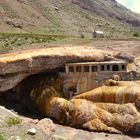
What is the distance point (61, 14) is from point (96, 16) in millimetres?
29997

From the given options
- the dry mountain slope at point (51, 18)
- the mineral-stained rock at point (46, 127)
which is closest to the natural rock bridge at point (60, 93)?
the mineral-stained rock at point (46, 127)

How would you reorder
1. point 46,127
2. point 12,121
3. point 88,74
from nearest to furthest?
point 12,121 < point 46,127 < point 88,74

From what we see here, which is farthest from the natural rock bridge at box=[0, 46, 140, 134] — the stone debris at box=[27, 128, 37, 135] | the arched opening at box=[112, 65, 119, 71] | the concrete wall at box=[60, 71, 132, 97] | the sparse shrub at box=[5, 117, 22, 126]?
the stone debris at box=[27, 128, 37, 135]

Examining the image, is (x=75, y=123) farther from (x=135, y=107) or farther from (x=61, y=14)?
(x=61, y=14)

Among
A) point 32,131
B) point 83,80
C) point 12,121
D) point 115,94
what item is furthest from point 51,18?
point 32,131

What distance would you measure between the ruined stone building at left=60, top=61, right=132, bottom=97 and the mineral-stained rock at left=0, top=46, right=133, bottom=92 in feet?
3.61

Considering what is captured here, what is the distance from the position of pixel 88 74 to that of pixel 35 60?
653 cm

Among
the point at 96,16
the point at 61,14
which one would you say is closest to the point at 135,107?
the point at 61,14

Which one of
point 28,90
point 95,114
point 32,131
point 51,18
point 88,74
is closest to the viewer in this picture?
point 32,131

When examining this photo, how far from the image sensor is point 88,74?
Result: 53688 millimetres

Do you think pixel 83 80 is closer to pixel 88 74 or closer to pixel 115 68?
pixel 88 74

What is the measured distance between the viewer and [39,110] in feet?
173

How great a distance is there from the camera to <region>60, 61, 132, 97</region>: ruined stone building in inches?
2105

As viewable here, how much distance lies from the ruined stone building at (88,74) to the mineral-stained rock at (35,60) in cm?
110
